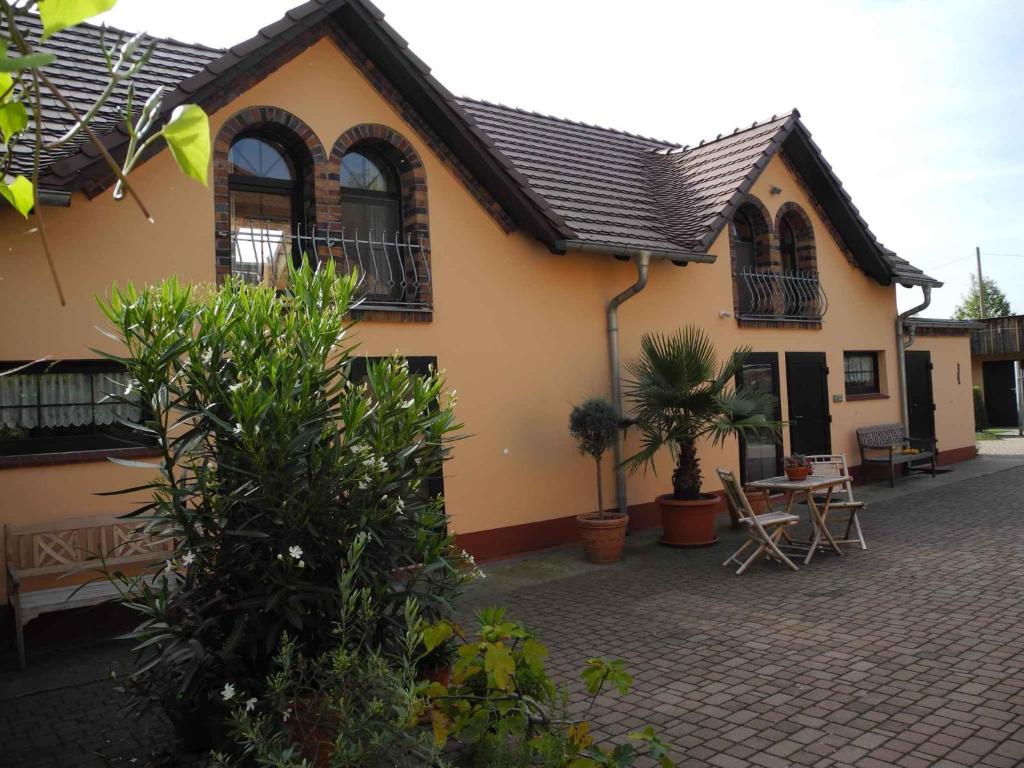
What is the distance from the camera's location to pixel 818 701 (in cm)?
484

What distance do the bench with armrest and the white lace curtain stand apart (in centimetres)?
1147

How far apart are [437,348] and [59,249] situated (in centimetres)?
367

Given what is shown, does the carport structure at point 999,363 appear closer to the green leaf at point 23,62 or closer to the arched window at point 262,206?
the arched window at point 262,206

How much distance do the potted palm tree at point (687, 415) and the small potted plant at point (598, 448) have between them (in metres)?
0.47

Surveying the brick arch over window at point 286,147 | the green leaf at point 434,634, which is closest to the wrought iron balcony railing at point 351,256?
the brick arch over window at point 286,147

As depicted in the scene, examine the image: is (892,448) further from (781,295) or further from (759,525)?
(759,525)

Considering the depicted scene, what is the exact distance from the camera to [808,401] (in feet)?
42.5

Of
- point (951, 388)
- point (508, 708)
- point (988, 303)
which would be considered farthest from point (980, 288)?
point (508, 708)

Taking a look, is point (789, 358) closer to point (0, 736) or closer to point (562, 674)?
point (562, 674)

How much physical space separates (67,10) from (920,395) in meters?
16.7

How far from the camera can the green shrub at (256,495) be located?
350 centimetres

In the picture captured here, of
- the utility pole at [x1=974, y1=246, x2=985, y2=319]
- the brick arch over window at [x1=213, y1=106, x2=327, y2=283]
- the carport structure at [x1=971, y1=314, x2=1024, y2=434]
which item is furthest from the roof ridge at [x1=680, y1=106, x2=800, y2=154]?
the utility pole at [x1=974, y1=246, x2=985, y2=319]

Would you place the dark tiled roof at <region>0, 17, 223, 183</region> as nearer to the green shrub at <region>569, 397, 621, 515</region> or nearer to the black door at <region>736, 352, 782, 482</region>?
the green shrub at <region>569, 397, 621, 515</region>

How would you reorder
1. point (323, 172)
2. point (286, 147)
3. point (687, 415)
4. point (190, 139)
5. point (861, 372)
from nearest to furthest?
point (190, 139)
point (323, 172)
point (286, 147)
point (687, 415)
point (861, 372)
